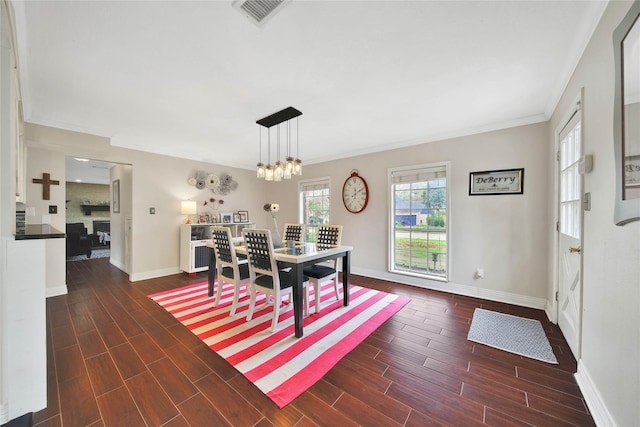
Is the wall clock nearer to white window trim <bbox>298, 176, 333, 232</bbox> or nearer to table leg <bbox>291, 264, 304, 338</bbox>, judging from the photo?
white window trim <bbox>298, 176, 333, 232</bbox>

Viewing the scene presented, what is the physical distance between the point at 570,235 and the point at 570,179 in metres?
0.51

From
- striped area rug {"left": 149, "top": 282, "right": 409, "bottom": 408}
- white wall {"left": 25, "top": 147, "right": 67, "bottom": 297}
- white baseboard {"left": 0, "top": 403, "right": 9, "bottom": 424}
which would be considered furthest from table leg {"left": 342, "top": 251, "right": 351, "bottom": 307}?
white wall {"left": 25, "top": 147, "right": 67, "bottom": 297}

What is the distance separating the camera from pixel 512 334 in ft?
7.34

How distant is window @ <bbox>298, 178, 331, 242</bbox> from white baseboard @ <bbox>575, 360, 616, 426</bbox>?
3.72 m

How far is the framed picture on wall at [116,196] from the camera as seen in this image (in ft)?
15.9

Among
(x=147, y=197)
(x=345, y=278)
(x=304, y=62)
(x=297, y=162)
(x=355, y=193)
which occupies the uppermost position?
(x=304, y=62)

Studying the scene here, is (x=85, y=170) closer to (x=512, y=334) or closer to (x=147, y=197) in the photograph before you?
(x=147, y=197)

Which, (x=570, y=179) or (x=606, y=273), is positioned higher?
(x=570, y=179)

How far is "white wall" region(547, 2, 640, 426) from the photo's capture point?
3.48 ft

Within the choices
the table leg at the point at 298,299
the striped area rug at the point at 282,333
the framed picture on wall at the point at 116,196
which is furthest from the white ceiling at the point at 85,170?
the table leg at the point at 298,299

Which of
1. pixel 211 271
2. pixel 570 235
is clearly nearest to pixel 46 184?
pixel 211 271

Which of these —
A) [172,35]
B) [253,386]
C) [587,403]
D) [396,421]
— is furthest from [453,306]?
[172,35]

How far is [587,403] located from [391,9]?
2658 mm

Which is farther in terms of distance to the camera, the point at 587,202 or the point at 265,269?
the point at 265,269
